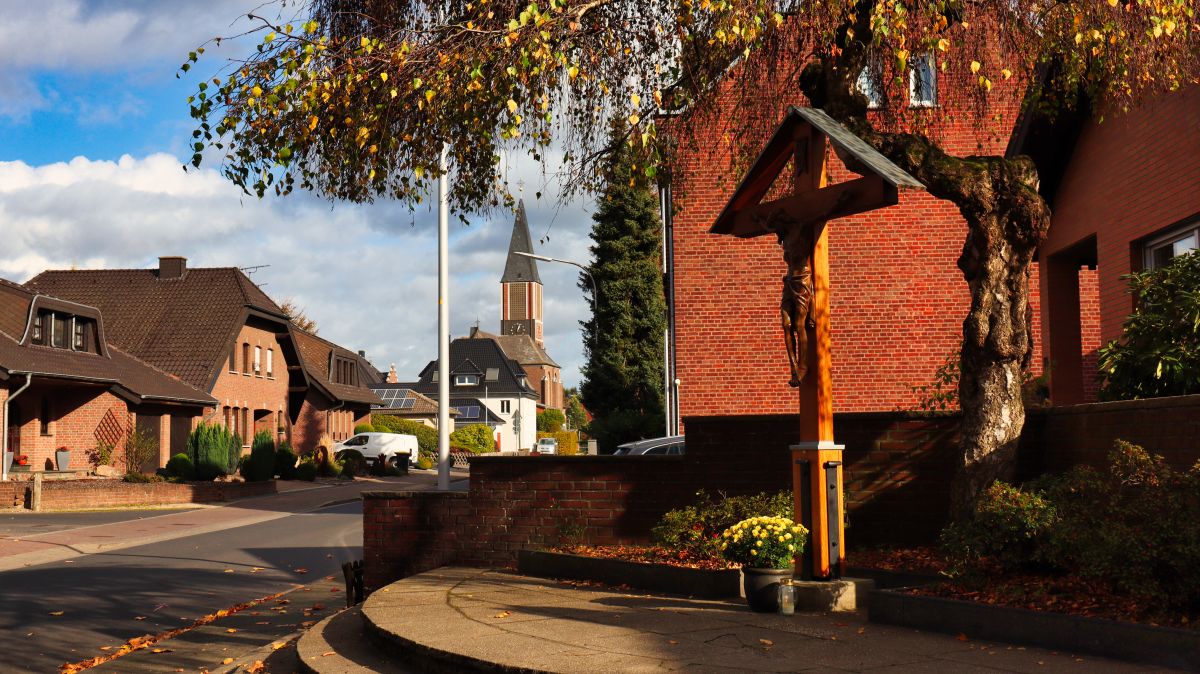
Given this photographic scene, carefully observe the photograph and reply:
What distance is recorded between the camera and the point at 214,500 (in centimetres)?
3291

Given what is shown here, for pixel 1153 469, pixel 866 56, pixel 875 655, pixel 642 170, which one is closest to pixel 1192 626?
pixel 1153 469

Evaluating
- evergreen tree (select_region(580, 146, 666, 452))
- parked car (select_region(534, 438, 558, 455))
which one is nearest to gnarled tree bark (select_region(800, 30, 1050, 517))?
evergreen tree (select_region(580, 146, 666, 452))

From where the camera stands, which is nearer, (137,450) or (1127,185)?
(1127,185)

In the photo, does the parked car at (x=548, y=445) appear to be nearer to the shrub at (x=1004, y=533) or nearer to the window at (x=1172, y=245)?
the window at (x=1172, y=245)

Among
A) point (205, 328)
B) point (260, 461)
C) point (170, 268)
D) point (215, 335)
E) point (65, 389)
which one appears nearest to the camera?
point (65, 389)

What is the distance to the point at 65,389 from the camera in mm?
35000

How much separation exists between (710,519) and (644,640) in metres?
3.13

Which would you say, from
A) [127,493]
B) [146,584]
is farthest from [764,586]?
[127,493]

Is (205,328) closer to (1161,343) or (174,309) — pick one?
(174,309)

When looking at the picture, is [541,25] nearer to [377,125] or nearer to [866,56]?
[377,125]

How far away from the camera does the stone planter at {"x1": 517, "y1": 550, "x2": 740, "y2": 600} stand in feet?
27.8

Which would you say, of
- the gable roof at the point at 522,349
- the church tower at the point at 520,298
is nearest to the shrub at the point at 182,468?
the gable roof at the point at 522,349

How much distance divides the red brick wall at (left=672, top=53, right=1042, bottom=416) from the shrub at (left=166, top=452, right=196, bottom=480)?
63.3 feet

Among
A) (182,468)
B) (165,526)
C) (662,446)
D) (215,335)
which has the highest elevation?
(215,335)
